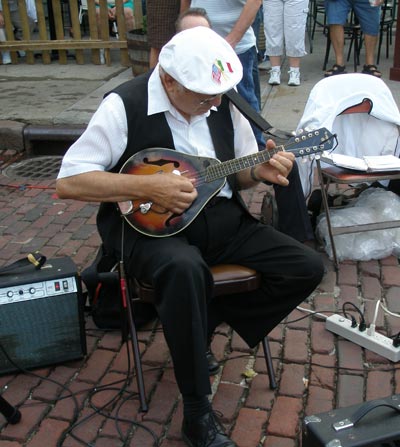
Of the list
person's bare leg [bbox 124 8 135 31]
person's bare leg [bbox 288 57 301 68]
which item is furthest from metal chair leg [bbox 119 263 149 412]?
person's bare leg [bbox 124 8 135 31]

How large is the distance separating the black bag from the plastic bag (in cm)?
128

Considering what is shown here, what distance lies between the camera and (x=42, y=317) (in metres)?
2.88

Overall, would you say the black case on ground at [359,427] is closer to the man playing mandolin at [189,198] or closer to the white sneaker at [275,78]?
the man playing mandolin at [189,198]

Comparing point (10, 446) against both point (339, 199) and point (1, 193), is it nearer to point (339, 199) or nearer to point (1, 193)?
point (339, 199)

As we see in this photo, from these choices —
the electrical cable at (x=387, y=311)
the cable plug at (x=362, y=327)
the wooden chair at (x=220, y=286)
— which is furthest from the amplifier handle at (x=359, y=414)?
the electrical cable at (x=387, y=311)

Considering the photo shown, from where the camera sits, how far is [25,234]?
4.39 m

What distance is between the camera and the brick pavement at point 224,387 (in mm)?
2611

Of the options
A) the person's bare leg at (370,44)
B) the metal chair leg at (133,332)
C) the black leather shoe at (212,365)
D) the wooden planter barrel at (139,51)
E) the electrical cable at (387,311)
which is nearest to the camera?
the metal chair leg at (133,332)

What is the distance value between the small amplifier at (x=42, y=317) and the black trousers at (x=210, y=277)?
44cm

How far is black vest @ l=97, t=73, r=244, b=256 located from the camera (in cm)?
260

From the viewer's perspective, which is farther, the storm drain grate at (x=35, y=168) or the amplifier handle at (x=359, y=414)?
the storm drain grate at (x=35, y=168)

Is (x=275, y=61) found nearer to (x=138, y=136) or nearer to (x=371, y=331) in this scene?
(x=371, y=331)

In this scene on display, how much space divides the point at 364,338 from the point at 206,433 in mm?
1012

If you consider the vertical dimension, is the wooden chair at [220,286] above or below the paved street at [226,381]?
above
